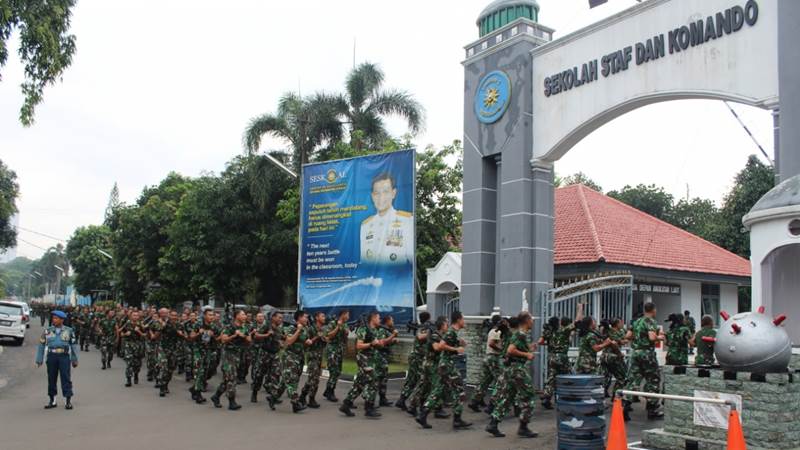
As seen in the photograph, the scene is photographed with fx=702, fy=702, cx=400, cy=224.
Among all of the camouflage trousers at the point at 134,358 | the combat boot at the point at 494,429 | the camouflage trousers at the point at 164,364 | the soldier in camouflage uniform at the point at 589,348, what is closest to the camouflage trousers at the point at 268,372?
the camouflage trousers at the point at 164,364

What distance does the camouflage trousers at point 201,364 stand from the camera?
12.9m

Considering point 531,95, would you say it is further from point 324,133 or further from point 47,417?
point 324,133

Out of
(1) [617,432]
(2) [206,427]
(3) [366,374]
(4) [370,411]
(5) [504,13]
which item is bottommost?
(2) [206,427]

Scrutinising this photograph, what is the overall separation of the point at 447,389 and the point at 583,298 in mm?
5105

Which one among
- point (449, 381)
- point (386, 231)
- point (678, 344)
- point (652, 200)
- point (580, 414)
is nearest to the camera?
point (580, 414)

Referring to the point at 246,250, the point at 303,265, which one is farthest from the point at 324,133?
the point at 303,265

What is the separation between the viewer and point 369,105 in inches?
1055

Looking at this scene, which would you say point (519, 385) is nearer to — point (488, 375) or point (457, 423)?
point (457, 423)

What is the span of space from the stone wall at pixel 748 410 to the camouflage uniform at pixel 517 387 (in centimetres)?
174

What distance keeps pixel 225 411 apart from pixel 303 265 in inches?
263

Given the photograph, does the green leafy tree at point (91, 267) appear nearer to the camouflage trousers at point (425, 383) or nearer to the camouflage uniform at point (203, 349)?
the camouflage uniform at point (203, 349)

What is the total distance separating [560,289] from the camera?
13.4 m

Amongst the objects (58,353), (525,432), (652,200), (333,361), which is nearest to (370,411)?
(333,361)

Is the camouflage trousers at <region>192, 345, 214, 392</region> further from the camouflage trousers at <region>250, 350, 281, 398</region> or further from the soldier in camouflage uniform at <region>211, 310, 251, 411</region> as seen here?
the camouflage trousers at <region>250, 350, 281, 398</region>
